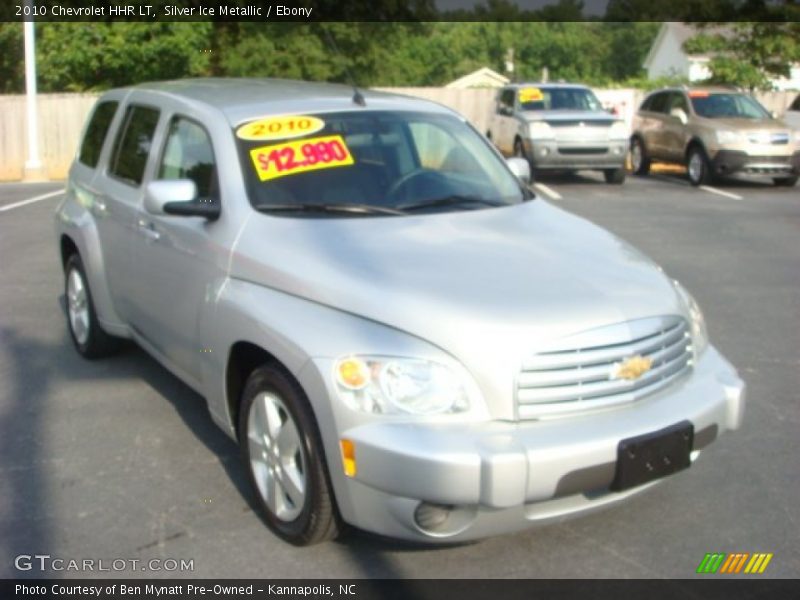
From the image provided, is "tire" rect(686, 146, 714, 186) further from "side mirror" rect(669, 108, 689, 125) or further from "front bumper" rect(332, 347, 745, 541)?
"front bumper" rect(332, 347, 745, 541)

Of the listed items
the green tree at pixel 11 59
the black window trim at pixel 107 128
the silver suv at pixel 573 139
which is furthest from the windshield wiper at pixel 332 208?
the green tree at pixel 11 59

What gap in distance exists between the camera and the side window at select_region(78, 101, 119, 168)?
629 centimetres

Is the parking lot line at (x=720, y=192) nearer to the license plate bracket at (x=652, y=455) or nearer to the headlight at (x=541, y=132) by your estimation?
the headlight at (x=541, y=132)

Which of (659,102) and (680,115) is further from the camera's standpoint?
(659,102)

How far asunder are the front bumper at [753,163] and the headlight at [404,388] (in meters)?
13.9

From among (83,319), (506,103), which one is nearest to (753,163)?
(506,103)

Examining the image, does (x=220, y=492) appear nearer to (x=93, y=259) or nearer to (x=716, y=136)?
(x=93, y=259)

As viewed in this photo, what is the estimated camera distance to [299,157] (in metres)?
4.74

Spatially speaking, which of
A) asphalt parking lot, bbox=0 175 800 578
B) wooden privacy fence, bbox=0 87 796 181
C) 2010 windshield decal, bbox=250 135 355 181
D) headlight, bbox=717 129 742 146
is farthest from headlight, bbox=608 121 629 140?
2010 windshield decal, bbox=250 135 355 181

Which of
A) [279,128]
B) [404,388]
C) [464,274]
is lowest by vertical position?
[404,388]

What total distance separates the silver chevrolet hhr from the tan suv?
38.9ft

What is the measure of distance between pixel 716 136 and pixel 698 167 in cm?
69

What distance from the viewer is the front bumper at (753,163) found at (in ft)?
52.9

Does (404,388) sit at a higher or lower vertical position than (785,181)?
higher
